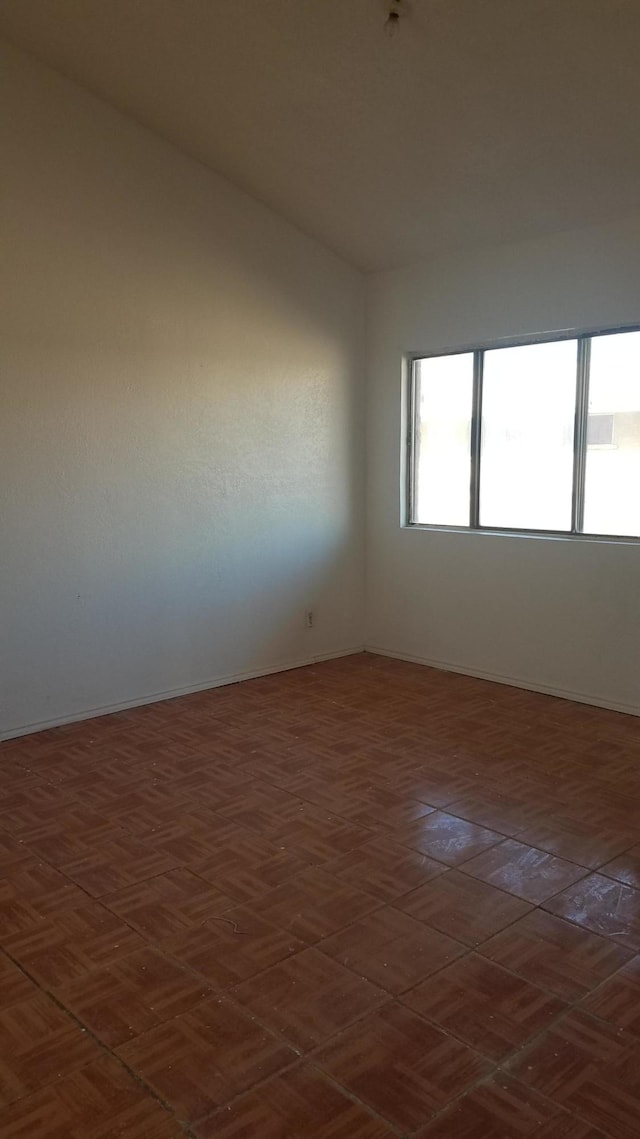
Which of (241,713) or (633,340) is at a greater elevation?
(633,340)

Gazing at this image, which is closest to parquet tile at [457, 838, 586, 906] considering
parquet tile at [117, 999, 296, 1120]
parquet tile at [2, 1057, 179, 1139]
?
parquet tile at [117, 999, 296, 1120]

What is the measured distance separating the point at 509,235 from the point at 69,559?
2996 millimetres

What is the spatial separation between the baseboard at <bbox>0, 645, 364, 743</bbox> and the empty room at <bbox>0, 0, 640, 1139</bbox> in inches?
0.9

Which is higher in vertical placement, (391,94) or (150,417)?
(391,94)

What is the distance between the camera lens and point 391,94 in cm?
382

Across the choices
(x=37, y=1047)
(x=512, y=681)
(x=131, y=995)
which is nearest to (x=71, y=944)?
(x=131, y=995)

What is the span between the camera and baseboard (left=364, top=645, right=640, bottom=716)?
4652mm

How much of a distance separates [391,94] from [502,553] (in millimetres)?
2522

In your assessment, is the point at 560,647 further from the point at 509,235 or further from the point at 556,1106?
the point at 556,1106

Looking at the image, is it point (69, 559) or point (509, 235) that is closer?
point (69, 559)

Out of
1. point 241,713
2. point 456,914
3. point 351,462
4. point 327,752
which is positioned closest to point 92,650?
point 241,713

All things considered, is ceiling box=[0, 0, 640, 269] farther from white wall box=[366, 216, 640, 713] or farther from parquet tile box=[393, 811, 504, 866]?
parquet tile box=[393, 811, 504, 866]

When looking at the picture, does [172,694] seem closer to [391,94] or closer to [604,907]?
[604,907]

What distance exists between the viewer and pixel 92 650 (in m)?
4.54
